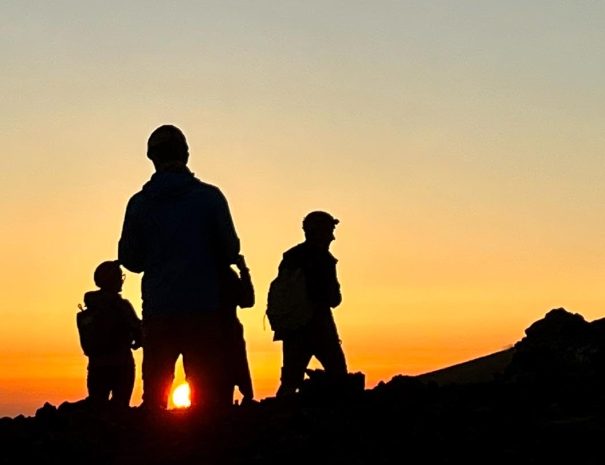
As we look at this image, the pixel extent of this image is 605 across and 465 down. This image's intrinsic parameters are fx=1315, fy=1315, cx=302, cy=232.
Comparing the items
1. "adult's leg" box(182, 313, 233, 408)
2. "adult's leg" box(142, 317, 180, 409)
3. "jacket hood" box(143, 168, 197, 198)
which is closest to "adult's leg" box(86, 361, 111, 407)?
"adult's leg" box(142, 317, 180, 409)

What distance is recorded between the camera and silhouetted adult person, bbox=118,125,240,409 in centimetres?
1048

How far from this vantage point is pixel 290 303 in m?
15.5

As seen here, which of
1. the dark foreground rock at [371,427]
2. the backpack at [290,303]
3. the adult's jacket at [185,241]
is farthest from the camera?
the backpack at [290,303]

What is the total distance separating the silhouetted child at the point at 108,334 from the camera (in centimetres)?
1512

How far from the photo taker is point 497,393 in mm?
10930

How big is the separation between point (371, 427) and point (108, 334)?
230 inches

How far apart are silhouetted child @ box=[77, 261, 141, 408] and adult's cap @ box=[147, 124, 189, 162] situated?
190 inches

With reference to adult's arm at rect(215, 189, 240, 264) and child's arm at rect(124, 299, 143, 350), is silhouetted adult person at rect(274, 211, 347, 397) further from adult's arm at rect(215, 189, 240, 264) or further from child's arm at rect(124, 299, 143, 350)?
adult's arm at rect(215, 189, 240, 264)

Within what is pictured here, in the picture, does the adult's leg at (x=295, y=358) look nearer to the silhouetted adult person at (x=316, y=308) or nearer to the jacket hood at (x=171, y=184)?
the silhouetted adult person at (x=316, y=308)

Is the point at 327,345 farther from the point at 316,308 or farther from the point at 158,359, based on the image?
the point at 158,359

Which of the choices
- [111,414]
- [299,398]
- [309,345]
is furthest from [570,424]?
[309,345]

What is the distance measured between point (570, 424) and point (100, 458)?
3.56 meters

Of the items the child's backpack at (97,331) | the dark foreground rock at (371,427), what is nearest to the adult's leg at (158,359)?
the dark foreground rock at (371,427)

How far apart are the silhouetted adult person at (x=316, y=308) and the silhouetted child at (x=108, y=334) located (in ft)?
6.04
